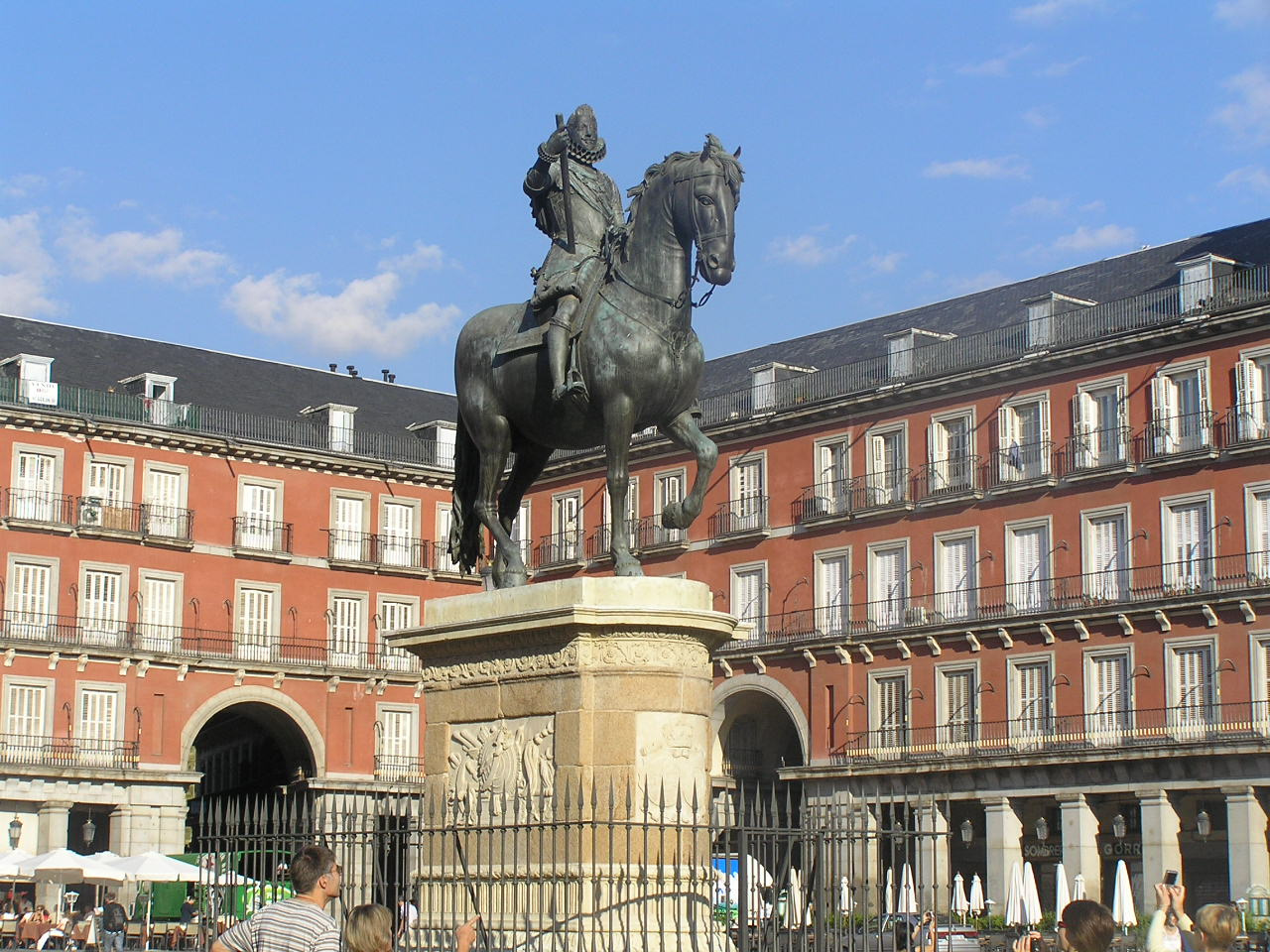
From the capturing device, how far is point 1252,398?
47.0m

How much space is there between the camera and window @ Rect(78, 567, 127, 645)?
5653cm

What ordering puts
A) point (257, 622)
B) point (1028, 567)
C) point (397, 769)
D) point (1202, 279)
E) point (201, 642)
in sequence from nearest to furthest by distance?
point (1202, 279), point (1028, 567), point (201, 642), point (257, 622), point (397, 769)

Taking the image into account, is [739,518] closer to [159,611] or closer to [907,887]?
[159,611]

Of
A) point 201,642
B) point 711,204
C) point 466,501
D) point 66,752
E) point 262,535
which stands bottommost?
point 66,752

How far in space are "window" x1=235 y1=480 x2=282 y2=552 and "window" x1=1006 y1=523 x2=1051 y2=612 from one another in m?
22.0

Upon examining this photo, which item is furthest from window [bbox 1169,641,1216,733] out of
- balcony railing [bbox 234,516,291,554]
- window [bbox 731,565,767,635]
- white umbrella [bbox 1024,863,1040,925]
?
balcony railing [bbox 234,516,291,554]

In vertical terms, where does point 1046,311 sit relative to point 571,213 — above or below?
above

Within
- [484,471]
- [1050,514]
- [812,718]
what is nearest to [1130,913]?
[1050,514]

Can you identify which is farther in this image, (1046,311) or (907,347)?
(907,347)

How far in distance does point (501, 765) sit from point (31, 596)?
45.7m

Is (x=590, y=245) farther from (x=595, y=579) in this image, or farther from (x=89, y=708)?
(x=89, y=708)

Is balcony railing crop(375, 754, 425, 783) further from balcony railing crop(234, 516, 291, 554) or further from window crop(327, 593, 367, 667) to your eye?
balcony railing crop(234, 516, 291, 554)

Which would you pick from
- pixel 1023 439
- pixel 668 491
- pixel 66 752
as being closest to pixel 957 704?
pixel 1023 439

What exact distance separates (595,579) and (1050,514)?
39550 mm
